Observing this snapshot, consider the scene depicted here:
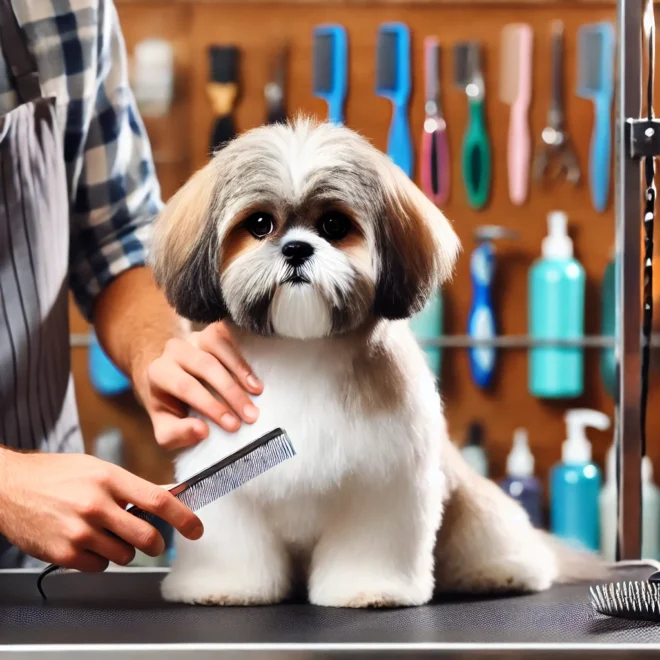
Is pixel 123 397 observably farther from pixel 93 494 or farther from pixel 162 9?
pixel 93 494

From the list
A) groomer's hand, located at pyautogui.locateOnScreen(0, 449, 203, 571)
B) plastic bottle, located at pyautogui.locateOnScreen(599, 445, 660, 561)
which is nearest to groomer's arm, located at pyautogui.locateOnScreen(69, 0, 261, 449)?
groomer's hand, located at pyautogui.locateOnScreen(0, 449, 203, 571)

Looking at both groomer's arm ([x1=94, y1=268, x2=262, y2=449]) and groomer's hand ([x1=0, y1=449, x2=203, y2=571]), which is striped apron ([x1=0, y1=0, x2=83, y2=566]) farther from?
groomer's hand ([x1=0, y1=449, x2=203, y2=571])

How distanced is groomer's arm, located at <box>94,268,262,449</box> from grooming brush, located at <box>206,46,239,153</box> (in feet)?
1.94

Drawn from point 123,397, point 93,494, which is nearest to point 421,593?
point 93,494

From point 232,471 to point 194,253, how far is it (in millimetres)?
195

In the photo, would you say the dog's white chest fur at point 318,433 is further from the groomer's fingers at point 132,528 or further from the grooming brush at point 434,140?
the grooming brush at point 434,140

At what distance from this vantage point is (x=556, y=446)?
86.1 inches

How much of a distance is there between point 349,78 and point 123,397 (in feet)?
2.57

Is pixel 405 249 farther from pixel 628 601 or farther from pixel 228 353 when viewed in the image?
pixel 628 601

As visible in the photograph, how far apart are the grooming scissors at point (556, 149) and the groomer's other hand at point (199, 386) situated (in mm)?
1339

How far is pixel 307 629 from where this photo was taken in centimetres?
84

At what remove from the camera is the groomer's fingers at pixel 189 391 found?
0.91m

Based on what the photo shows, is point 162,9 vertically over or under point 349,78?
over

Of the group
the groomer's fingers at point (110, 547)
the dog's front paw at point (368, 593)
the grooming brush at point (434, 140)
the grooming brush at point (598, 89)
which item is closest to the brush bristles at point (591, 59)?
the grooming brush at point (598, 89)
